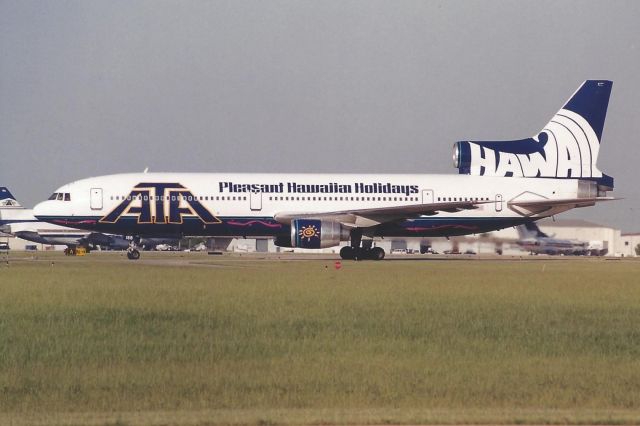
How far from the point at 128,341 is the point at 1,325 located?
3335 mm

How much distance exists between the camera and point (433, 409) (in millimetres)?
12266

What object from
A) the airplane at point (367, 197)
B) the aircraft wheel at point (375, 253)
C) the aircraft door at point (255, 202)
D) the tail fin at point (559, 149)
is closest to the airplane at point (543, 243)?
the airplane at point (367, 197)

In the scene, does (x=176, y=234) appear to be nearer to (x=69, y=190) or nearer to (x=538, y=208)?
(x=69, y=190)

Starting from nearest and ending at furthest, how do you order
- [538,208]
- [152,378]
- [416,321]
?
[152,378] < [416,321] < [538,208]

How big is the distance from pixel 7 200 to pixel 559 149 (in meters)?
67.2

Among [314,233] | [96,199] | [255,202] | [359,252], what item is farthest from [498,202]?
[96,199]

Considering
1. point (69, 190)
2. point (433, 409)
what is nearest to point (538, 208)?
point (69, 190)

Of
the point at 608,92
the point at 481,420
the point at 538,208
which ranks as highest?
the point at 608,92

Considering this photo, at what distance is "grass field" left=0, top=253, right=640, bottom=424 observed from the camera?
1232cm

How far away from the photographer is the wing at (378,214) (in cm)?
5122

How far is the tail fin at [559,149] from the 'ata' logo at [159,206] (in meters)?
16.8

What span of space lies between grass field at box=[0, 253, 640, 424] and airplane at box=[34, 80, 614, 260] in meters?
21.8

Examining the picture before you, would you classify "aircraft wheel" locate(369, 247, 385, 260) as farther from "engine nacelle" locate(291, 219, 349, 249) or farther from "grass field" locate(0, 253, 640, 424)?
"grass field" locate(0, 253, 640, 424)

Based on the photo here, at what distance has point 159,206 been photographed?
5069 cm
